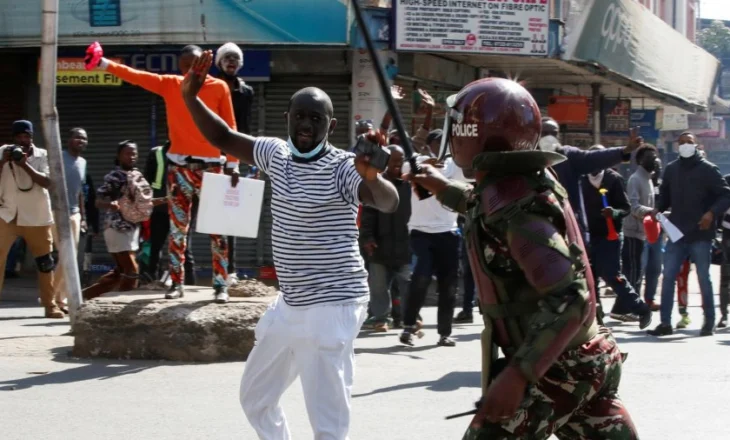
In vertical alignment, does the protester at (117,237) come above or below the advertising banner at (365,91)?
below

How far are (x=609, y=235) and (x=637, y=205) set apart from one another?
1.93 meters

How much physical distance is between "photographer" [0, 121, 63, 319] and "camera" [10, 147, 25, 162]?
0.08 metres

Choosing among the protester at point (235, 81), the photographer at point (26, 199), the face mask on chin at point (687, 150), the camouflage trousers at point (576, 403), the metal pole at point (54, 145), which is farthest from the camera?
the face mask on chin at point (687, 150)

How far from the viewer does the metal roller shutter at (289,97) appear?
53.5 ft

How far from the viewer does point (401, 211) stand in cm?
1054

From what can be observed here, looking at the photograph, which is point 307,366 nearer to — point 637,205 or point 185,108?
Result: point 185,108

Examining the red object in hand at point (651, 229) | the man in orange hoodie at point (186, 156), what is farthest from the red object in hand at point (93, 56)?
the red object in hand at point (651, 229)

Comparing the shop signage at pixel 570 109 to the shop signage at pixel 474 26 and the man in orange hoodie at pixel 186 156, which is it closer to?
the shop signage at pixel 474 26

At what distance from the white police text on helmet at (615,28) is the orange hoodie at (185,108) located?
37.3ft

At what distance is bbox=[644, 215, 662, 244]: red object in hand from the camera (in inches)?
482

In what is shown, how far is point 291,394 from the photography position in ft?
24.6

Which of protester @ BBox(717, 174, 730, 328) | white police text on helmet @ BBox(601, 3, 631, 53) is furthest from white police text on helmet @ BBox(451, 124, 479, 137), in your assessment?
white police text on helmet @ BBox(601, 3, 631, 53)

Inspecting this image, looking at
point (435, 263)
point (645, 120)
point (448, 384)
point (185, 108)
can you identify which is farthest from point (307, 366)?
point (645, 120)

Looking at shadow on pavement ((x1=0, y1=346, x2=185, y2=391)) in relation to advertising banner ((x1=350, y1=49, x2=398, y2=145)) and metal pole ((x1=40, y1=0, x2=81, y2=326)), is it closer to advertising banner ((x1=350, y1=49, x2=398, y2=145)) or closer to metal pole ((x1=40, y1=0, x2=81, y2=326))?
metal pole ((x1=40, y1=0, x2=81, y2=326))
